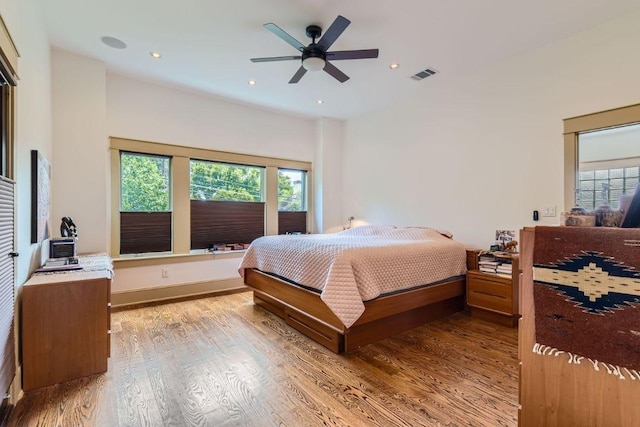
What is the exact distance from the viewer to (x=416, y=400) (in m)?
1.93

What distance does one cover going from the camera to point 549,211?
3.15 meters

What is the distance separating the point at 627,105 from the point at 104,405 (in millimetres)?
4833

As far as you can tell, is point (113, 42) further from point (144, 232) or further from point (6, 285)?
point (6, 285)

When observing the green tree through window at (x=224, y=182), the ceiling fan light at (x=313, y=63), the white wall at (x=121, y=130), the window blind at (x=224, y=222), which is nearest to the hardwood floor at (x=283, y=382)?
the white wall at (x=121, y=130)

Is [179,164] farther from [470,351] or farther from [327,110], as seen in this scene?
[470,351]

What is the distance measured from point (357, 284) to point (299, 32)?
252cm

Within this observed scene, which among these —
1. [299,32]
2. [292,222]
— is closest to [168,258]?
[292,222]

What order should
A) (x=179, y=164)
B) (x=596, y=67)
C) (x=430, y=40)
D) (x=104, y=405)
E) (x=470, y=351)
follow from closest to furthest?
1. (x=104, y=405)
2. (x=470, y=351)
3. (x=596, y=67)
4. (x=430, y=40)
5. (x=179, y=164)

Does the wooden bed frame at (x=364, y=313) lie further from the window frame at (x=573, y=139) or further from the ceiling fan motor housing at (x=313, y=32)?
the ceiling fan motor housing at (x=313, y=32)

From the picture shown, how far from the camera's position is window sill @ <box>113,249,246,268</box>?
3908 mm

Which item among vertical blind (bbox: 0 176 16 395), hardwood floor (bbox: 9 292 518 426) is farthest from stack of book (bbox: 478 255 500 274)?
vertical blind (bbox: 0 176 16 395)

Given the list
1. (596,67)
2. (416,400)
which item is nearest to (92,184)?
(416,400)

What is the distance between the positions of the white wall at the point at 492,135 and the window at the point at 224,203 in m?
2.04

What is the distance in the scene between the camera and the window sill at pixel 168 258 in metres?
3.91
